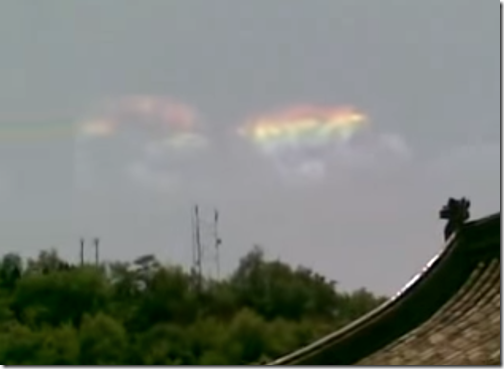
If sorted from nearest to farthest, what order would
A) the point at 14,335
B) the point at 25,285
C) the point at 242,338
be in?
the point at 242,338
the point at 14,335
the point at 25,285

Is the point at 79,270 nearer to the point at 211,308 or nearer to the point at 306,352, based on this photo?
the point at 211,308

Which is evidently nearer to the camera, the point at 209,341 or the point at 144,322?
the point at 209,341

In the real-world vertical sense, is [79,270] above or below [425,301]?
above

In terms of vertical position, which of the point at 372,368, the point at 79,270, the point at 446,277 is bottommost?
the point at 372,368

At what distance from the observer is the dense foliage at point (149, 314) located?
12.1 m

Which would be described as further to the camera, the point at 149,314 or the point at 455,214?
the point at 149,314

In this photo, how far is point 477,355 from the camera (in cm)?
375

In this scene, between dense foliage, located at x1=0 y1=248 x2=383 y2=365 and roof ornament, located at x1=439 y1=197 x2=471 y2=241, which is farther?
dense foliage, located at x1=0 y1=248 x2=383 y2=365

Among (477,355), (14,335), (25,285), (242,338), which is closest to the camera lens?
(477,355)

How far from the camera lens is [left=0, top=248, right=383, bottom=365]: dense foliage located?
12.1m

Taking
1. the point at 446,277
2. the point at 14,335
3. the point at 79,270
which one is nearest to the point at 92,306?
the point at 79,270

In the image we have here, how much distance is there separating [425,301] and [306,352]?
22.4 inches

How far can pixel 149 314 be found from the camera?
628 inches

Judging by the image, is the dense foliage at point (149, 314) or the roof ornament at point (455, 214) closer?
the roof ornament at point (455, 214)
